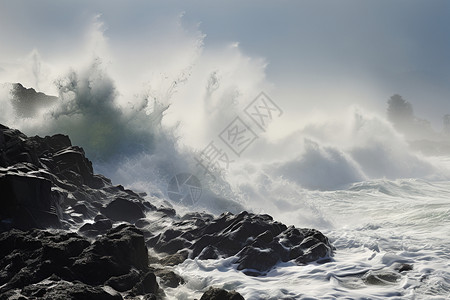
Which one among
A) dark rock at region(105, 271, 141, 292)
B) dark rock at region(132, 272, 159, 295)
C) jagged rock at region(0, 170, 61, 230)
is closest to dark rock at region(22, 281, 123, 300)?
dark rock at region(105, 271, 141, 292)

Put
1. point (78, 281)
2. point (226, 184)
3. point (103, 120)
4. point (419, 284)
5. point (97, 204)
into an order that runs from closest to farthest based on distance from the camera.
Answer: point (78, 281), point (419, 284), point (97, 204), point (226, 184), point (103, 120)

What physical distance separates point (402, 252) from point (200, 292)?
19.6ft

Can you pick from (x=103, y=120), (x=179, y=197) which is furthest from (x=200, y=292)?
(x=103, y=120)

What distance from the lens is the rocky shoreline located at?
8.08 meters

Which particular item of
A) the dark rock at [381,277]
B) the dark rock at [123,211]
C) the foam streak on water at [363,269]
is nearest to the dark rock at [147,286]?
the foam streak on water at [363,269]

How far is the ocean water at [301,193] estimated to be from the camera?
9.81m

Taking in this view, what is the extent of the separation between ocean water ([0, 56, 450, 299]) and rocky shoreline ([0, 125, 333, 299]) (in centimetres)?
71

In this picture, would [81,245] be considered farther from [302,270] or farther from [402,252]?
[402,252]

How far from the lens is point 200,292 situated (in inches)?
376

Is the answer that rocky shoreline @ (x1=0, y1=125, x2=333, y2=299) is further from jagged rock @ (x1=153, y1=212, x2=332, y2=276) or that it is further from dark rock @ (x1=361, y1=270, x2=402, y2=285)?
dark rock @ (x1=361, y1=270, x2=402, y2=285)

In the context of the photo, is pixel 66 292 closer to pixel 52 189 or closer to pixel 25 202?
pixel 25 202

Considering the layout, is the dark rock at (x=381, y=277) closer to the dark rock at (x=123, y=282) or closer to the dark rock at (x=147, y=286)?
the dark rock at (x=147, y=286)

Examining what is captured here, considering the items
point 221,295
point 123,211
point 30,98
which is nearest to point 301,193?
point 123,211

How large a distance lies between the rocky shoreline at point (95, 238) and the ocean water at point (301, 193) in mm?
711
